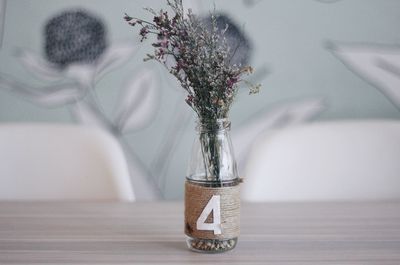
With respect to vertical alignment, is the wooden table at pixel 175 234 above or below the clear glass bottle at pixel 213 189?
below

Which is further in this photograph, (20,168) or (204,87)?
(20,168)

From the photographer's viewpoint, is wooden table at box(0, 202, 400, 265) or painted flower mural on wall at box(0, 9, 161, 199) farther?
painted flower mural on wall at box(0, 9, 161, 199)

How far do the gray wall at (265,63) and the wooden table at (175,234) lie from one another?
2.05 feet

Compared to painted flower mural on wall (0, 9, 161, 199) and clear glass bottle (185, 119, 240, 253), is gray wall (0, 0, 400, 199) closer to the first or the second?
painted flower mural on wall (0, 9, 161, 199)

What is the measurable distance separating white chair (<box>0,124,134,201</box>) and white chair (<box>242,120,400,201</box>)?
0.36 m

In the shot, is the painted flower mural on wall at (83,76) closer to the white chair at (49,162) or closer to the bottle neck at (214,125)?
the white chair at (49,162)

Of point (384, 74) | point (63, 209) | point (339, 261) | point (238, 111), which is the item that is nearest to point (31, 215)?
point (63, 209)

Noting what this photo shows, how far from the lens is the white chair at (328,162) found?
129 cm

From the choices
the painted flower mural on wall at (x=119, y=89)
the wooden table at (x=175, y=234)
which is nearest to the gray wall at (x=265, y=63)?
the painted flower mural on wall at (x=119, y=89)

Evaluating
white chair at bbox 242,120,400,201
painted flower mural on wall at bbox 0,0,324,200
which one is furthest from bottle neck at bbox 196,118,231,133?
painted flower mural on wall at bbox 0,0,324,200

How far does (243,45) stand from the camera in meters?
1.64

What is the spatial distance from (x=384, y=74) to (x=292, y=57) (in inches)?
11.5

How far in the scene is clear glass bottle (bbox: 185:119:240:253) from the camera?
72 cm

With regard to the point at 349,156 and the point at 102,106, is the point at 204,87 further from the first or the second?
the point at 102,106
